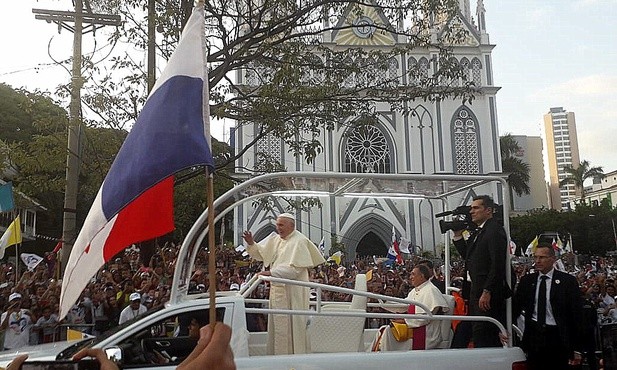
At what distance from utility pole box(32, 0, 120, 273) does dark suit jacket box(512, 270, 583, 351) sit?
7.05 meters

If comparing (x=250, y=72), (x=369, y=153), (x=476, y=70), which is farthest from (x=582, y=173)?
(x=250, y=72)

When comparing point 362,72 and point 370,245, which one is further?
point 370,245

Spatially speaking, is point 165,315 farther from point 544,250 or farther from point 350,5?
point 350,5

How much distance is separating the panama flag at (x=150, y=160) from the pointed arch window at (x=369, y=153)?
37.0m

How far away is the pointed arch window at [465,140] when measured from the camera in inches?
1633

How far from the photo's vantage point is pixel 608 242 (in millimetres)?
52188

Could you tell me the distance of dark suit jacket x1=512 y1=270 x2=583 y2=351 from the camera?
212 inches

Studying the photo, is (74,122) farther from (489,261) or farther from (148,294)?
(489,261)

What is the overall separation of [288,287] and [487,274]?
6.13ft

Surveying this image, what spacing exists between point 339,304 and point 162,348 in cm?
209

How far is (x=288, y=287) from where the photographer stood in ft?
19.2

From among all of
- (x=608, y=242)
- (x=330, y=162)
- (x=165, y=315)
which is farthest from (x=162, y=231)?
(x=608, y=242)

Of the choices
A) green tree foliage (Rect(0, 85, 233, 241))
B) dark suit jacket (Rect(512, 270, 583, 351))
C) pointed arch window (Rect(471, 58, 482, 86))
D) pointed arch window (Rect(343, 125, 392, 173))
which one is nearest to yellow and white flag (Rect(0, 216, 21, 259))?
green tree foliage (Rect(0, 85, 233, 241))

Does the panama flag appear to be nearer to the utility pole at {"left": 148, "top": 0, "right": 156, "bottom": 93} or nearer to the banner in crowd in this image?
the utility pole at {"left": 148, "top": 0, "right": 156, "bottom": 93}
